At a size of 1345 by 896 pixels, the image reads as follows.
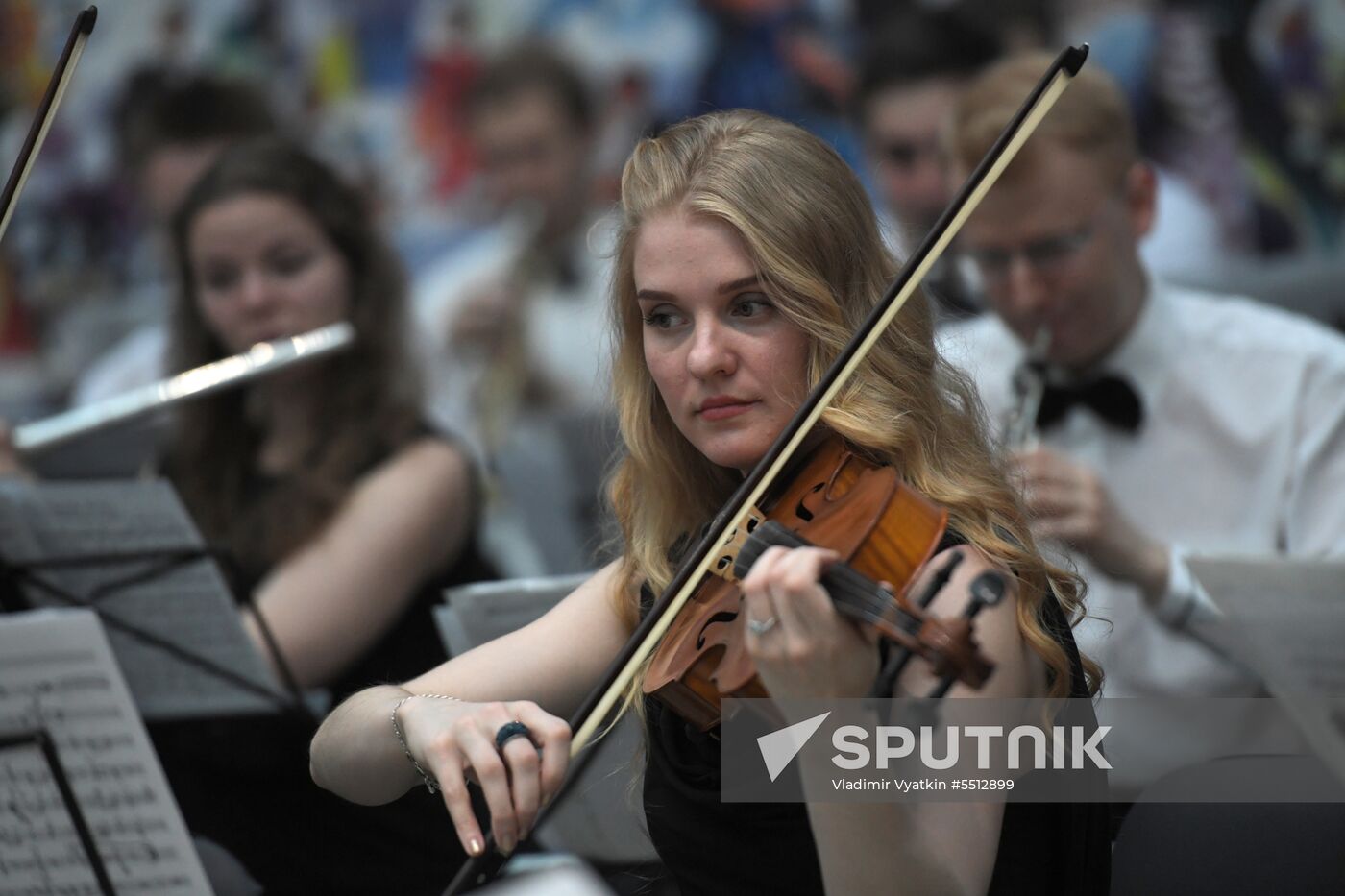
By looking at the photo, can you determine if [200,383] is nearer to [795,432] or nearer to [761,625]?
[795,432]

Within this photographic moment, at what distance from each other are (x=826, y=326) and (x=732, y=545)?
0.67 ft

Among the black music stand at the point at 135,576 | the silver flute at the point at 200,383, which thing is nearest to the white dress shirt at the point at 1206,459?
the silver flute at the point at 200,383

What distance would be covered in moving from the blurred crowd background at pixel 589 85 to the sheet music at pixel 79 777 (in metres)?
1.71

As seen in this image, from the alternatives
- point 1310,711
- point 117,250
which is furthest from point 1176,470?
point 117,250

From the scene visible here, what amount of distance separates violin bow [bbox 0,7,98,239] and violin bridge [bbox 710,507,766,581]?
72 centimetres

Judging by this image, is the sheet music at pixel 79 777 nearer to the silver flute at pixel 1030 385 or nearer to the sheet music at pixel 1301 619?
the sheet music at pixel 1301 619

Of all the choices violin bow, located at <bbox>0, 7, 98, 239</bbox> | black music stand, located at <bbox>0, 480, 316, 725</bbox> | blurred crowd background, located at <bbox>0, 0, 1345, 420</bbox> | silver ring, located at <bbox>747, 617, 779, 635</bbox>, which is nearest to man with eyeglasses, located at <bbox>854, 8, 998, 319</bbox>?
blurred crowd background, located at <bbox>0, 0, 1345, 420</bbox>

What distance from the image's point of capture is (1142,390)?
2.26 meters

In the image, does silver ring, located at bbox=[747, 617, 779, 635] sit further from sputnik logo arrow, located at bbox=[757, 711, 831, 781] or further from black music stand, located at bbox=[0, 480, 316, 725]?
black music stand, located at bbox=[0, 480, 316, 725]

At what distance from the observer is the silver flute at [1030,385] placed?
6.93 ft

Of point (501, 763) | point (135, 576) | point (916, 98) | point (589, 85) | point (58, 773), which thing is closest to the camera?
point (501, 763)

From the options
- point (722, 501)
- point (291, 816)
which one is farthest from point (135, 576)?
point (722, 501)

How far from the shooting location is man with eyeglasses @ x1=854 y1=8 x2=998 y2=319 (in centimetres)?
296

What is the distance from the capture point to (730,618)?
121 cm
